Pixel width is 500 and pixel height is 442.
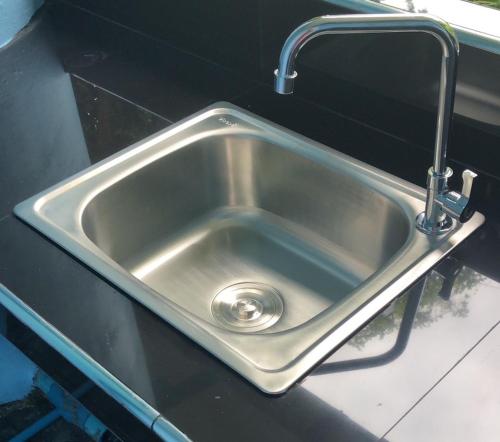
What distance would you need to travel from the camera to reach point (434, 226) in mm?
1104

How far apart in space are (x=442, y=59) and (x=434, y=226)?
25 cm

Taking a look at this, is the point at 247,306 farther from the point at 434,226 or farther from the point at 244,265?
the point at 434,226

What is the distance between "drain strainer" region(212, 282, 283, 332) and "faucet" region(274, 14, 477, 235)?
0.31 metres

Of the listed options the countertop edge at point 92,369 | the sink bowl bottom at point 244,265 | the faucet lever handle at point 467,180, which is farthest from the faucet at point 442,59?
the countertop edge at point 92,369

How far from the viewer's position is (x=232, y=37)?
153 cm

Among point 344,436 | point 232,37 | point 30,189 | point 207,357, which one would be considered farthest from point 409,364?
point 232,37

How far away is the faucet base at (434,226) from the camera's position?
1102 mm

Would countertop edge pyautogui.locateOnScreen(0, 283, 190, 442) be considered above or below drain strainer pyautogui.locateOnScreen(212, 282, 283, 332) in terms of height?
above

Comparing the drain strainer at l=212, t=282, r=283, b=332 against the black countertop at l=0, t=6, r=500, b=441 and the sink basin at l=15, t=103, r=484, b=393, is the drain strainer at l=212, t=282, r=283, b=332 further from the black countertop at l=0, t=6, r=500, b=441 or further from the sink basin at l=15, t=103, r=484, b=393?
the black countertop at l=0, t=6, r=500, b=441

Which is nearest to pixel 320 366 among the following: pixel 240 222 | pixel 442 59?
pixel 442 59

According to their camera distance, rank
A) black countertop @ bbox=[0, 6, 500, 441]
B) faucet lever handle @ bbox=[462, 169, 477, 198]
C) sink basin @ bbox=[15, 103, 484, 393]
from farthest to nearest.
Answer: sink basin @ bbox=[15, 103, 484, 393] < faucet lever handle @ bbox=[462, 169, 477, 198] < black countertop @ bbox=[0, 6, 500, 441]

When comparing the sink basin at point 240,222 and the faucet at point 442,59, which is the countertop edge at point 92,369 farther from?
the faucet at point 442,59

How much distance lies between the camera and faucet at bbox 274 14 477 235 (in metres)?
0.92

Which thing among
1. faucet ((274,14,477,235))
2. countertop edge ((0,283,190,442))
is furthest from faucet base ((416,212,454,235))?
countertop edge ((0,283,190,442))
